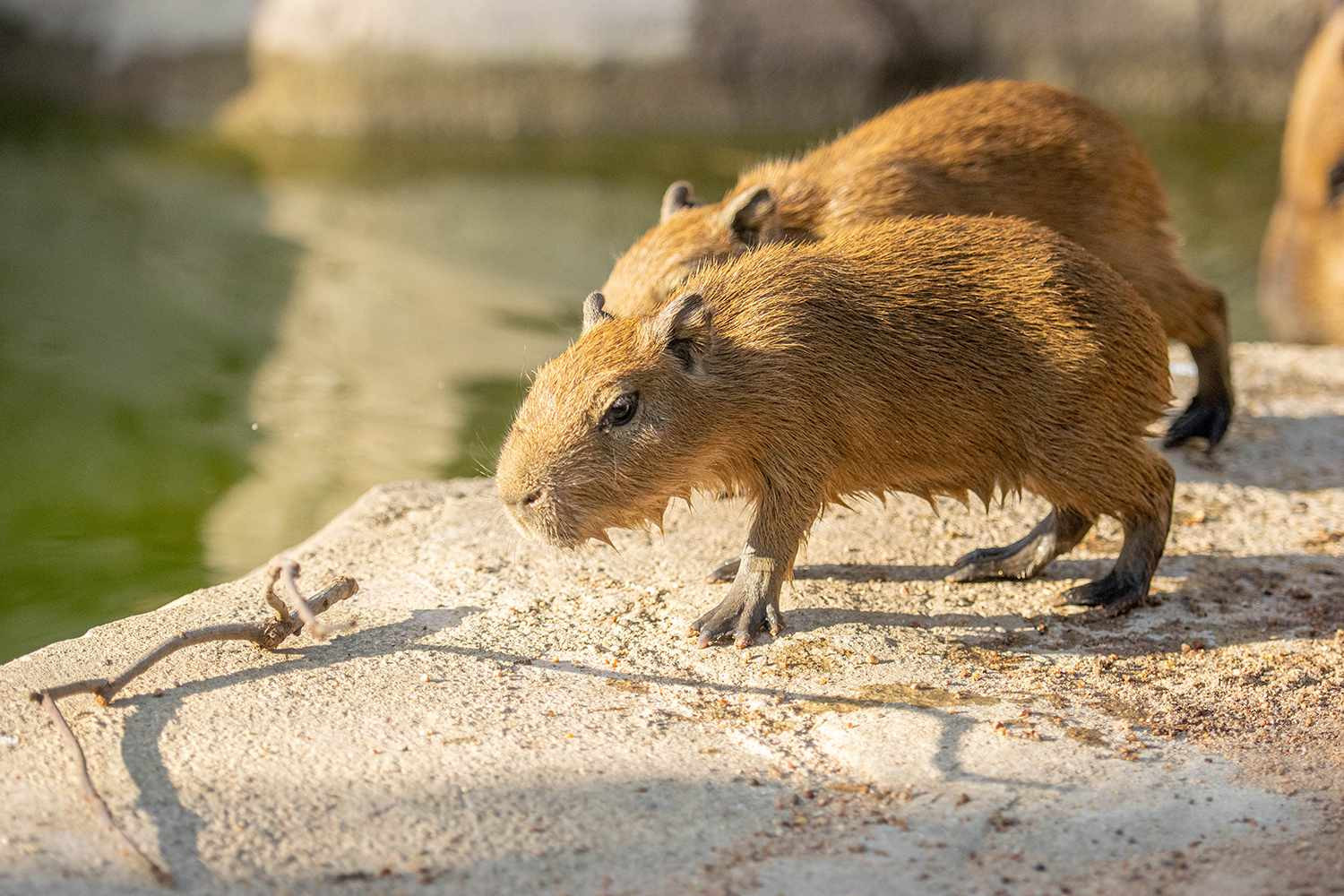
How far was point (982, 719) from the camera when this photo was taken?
11.2 feet

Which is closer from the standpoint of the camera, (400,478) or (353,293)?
(400,478)

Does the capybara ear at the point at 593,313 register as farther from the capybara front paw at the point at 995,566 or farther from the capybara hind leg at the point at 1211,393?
the capybara hind leg at the point at 1211,393

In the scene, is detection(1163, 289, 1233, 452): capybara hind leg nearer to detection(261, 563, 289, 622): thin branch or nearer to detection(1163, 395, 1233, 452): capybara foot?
detection(1163, 395, 1233, 452): capybara foot

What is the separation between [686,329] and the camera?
371 centimetres

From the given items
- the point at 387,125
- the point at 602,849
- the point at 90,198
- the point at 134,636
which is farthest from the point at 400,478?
the point at 387,125

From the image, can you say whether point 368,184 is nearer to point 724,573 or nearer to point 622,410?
point 724,573

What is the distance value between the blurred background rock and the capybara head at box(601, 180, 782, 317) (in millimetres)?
1333

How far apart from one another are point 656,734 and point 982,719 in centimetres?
74

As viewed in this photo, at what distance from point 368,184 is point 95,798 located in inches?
278

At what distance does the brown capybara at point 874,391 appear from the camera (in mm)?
3682

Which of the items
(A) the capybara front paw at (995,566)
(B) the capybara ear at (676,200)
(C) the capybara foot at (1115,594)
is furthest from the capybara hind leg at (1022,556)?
(B) the capybara ear at (676,200)

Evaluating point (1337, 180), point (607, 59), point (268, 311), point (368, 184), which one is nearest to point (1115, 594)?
point (268, 311)

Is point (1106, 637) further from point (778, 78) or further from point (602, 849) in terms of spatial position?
point (778, 78)

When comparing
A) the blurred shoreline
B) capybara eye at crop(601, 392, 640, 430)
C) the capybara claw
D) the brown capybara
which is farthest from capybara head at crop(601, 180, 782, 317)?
the blurred shoreline
